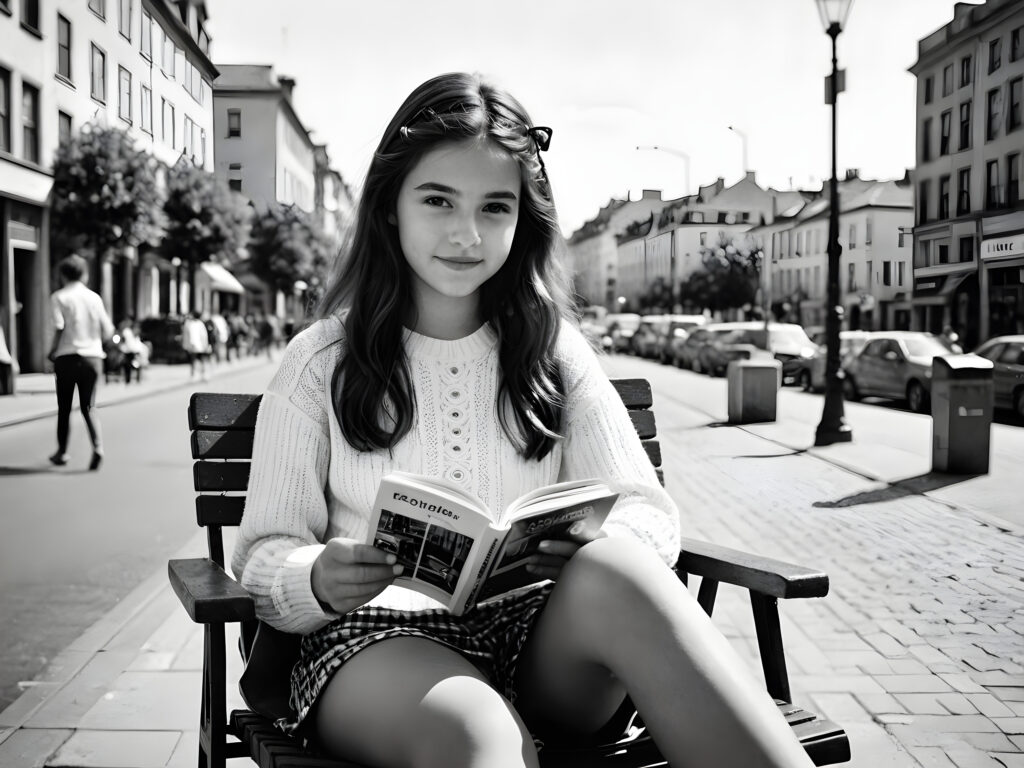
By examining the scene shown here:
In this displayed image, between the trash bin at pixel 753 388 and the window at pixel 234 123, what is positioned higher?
the window at pixel 234 123

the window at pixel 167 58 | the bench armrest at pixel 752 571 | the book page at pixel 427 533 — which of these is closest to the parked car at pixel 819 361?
the bench armrest at pixel 752 571

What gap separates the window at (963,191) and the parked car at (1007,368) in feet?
1.08

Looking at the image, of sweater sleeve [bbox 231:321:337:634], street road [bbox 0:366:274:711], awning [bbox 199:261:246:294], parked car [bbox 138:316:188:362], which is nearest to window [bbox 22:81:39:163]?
awning [bbox 199:261:246:294]

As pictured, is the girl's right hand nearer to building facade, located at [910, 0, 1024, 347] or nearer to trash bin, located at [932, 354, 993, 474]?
trash bin, located at [932, 354, 993, 474]

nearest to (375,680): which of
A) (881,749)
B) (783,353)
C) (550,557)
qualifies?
(550,557)

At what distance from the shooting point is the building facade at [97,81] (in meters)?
3.04

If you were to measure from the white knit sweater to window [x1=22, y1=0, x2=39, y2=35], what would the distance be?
168cm

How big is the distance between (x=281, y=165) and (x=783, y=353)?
155 cm

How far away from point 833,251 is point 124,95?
2001 mm

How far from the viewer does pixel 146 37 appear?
3193mm

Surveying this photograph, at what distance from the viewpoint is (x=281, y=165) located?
123 inches

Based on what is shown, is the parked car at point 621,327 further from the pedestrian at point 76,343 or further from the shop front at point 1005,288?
the pedestrian at point 76,343

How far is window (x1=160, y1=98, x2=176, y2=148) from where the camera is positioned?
3.11m

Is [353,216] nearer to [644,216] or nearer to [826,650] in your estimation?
[644,216]
